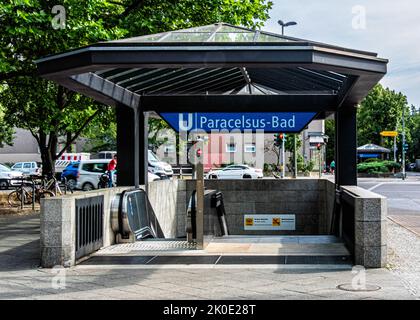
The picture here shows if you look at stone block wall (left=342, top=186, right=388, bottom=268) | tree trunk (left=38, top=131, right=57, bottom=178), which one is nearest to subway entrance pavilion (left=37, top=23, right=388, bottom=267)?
stone block wall (left=342, top=186, right=388, bottom=268)

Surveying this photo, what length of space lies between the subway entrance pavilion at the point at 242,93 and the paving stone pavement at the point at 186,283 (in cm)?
71

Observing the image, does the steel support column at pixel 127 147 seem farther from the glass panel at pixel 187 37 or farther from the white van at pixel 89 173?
the white van at pixel 89 173

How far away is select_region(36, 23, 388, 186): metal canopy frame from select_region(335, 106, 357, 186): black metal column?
0.61 ft

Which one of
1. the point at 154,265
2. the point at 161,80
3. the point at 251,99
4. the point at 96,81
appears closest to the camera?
the point at 154,265

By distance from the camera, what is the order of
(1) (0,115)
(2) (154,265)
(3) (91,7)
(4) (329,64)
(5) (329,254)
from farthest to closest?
(1) (0,115) → (3) (91,7) → (5) (329,254) → (2) (154,265) → (4) (329,64)

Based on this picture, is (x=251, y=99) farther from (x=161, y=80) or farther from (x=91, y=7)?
(x=91, y=7)

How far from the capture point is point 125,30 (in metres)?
15.5

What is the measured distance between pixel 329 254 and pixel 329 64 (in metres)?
2.96

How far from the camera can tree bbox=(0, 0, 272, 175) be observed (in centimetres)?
1434

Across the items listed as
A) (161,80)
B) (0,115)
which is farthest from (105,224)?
(0,115)

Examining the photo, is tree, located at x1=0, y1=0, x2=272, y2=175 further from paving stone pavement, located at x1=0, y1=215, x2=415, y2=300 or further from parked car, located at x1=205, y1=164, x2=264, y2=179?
parked car, located at x1=205, y1=164, x2=264, y2=179

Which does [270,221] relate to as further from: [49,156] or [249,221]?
[49,156]

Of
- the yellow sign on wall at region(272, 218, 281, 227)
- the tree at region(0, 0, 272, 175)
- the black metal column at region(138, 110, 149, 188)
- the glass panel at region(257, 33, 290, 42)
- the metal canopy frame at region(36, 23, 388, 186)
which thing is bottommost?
the yellow sign on wall at region(272, 218, 281, 227)

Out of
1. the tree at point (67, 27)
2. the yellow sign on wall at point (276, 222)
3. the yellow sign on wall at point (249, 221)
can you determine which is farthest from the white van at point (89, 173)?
the yellow sign on wall at point (276, 222)
